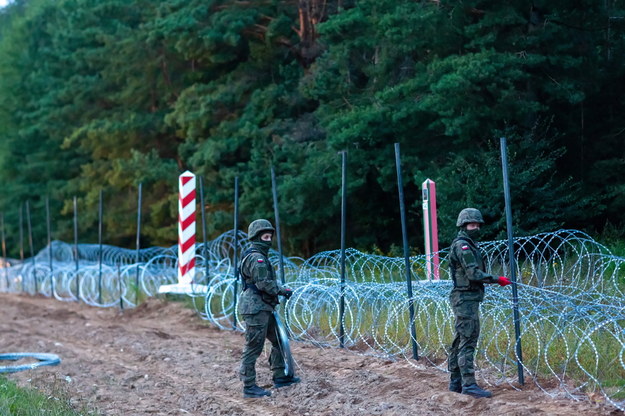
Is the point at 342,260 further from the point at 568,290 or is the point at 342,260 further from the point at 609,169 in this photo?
the point at 609,169

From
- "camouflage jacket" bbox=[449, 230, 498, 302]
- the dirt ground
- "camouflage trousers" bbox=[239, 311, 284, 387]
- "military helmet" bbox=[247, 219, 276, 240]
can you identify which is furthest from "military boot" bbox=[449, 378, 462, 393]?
"military helmet" bbox=[247, 219, 276, 240]

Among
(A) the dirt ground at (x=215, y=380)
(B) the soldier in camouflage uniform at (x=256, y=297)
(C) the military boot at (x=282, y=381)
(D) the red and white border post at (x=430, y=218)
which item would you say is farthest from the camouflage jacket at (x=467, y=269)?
(D) the red and white border post at (x=430, y=218)

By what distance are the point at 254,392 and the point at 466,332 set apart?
2624mm

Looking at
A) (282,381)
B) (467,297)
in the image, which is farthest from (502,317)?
(282,381)

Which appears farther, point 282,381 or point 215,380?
point 215,380

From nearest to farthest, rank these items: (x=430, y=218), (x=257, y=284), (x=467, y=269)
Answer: (x=467, y=269) → (x=257, y=284) → (x=430, y=218)

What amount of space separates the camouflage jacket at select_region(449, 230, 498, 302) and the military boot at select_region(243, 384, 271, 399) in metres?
2.55

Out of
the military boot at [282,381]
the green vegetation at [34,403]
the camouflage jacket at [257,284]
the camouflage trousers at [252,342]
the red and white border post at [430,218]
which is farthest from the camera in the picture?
the red and white border post at [430,218]

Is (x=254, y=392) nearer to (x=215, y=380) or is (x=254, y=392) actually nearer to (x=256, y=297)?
(x=256, y=297)

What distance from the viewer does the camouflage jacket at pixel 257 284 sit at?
33.5 ft

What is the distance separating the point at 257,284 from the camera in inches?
401

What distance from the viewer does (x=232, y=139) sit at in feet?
90.7

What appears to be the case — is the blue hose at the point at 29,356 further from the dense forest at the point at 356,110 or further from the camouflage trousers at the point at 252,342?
the dense forest at the point at 356,110

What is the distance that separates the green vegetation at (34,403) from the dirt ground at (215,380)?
32 centimetres
